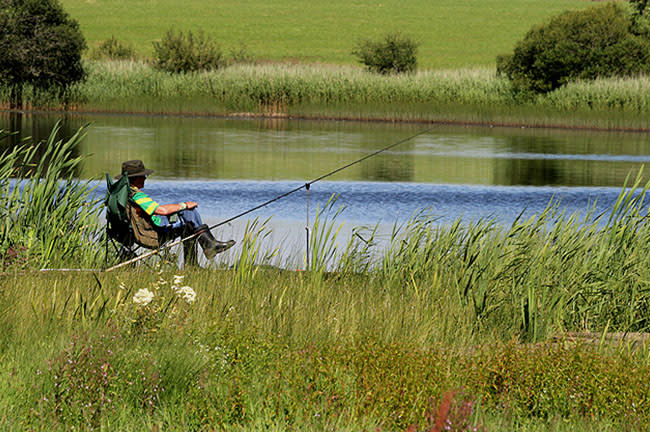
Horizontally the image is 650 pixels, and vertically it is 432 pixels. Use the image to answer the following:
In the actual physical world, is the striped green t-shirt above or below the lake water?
above

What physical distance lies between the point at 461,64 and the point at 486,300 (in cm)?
7440

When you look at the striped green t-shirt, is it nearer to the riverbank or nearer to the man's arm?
the man's arm

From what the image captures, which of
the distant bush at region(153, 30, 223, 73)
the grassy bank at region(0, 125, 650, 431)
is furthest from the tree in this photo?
the grassy bank at region(0, 125, 650, 431)

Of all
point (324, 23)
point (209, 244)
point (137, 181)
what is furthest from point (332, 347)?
point (324, 23)

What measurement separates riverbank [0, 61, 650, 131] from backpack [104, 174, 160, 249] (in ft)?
101

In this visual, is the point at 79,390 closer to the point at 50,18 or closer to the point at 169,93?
the point at 169,93

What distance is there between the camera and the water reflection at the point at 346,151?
79.9 ft

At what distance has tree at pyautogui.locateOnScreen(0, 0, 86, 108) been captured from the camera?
136 ft

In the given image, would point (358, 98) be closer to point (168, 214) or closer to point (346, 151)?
point (346, 151)

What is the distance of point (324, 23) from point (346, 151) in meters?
71.6

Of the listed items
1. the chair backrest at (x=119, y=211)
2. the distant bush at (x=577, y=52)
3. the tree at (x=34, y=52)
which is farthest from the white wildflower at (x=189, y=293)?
the tree at (x=34, y=52)

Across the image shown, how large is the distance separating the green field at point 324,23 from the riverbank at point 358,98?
3648 cm

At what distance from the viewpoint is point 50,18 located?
4731cm

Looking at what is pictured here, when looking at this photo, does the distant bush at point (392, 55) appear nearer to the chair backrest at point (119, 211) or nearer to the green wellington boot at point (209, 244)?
the green wellington boot at point (209, 244)
